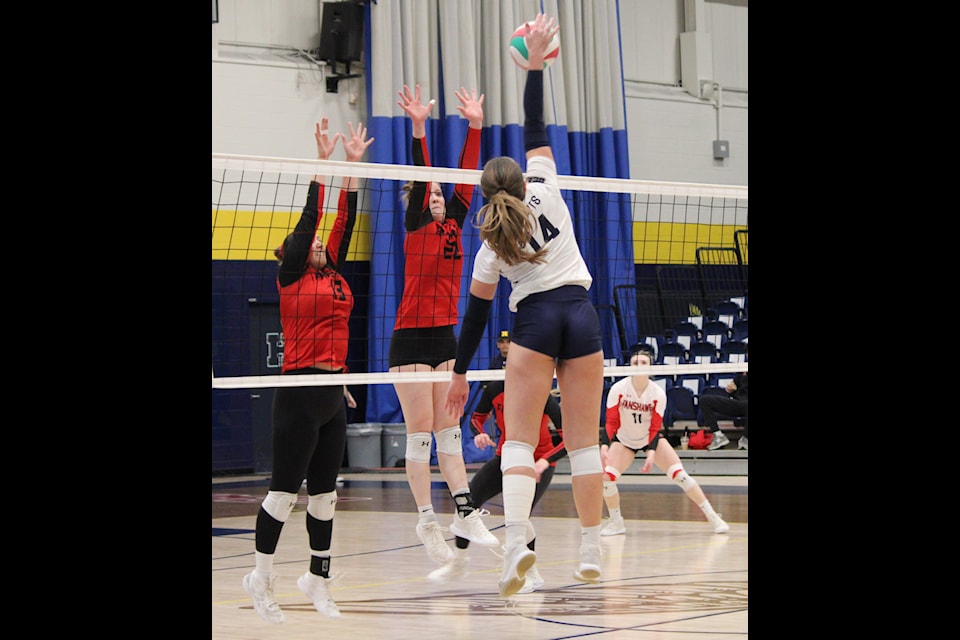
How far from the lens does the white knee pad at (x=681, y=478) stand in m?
8.79

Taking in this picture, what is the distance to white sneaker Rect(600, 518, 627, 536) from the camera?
8641 mm

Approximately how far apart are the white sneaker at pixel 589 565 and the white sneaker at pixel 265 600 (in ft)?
4.52

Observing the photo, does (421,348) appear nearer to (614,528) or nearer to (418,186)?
(418,186)

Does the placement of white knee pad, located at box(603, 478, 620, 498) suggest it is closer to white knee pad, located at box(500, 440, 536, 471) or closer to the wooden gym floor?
the wooden gym floor

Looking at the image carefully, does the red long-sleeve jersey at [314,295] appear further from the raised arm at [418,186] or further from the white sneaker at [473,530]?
the white sneaker at [473,530]

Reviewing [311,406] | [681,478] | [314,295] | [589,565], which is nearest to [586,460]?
[589,565]

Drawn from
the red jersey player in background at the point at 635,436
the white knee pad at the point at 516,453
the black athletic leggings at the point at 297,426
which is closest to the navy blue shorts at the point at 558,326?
the white knee pad at the point at 516,453
